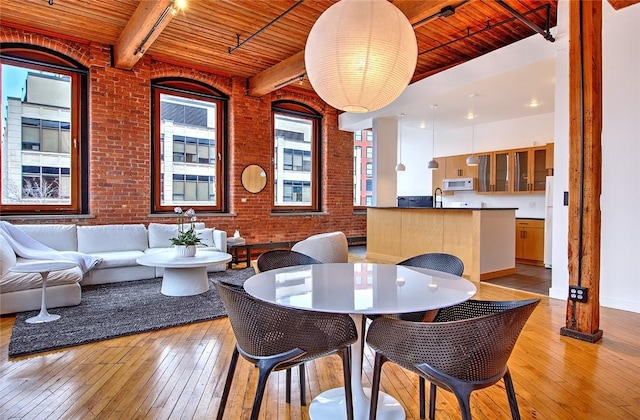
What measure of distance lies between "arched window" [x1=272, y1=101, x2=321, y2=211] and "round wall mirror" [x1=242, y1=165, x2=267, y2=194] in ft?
1.50

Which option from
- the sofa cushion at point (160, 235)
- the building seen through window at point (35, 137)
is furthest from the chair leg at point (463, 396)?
the building seen through window at point (35, 137)

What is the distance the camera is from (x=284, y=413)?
6.34ft

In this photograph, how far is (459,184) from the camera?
25.7 ft

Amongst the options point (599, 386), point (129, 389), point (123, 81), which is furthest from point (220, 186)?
point (599, 386)

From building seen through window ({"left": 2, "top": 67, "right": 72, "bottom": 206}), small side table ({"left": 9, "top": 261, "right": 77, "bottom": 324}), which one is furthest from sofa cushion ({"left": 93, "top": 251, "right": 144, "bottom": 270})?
building seen through window ({"left": 2, "top": 67, "right": 72, "bottom": 206})

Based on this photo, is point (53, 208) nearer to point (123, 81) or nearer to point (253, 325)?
point (123, 81)

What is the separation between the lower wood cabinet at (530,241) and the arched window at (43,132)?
24.1ft

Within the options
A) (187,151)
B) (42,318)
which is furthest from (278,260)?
(187,151)

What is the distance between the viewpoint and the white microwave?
300 inches

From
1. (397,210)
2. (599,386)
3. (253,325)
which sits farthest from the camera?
(397,210)

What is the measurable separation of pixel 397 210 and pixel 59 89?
559 centimetres

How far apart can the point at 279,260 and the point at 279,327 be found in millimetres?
1092

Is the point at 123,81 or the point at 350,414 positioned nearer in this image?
the point at 350,414

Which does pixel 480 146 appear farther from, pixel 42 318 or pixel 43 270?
pixel 42 318
